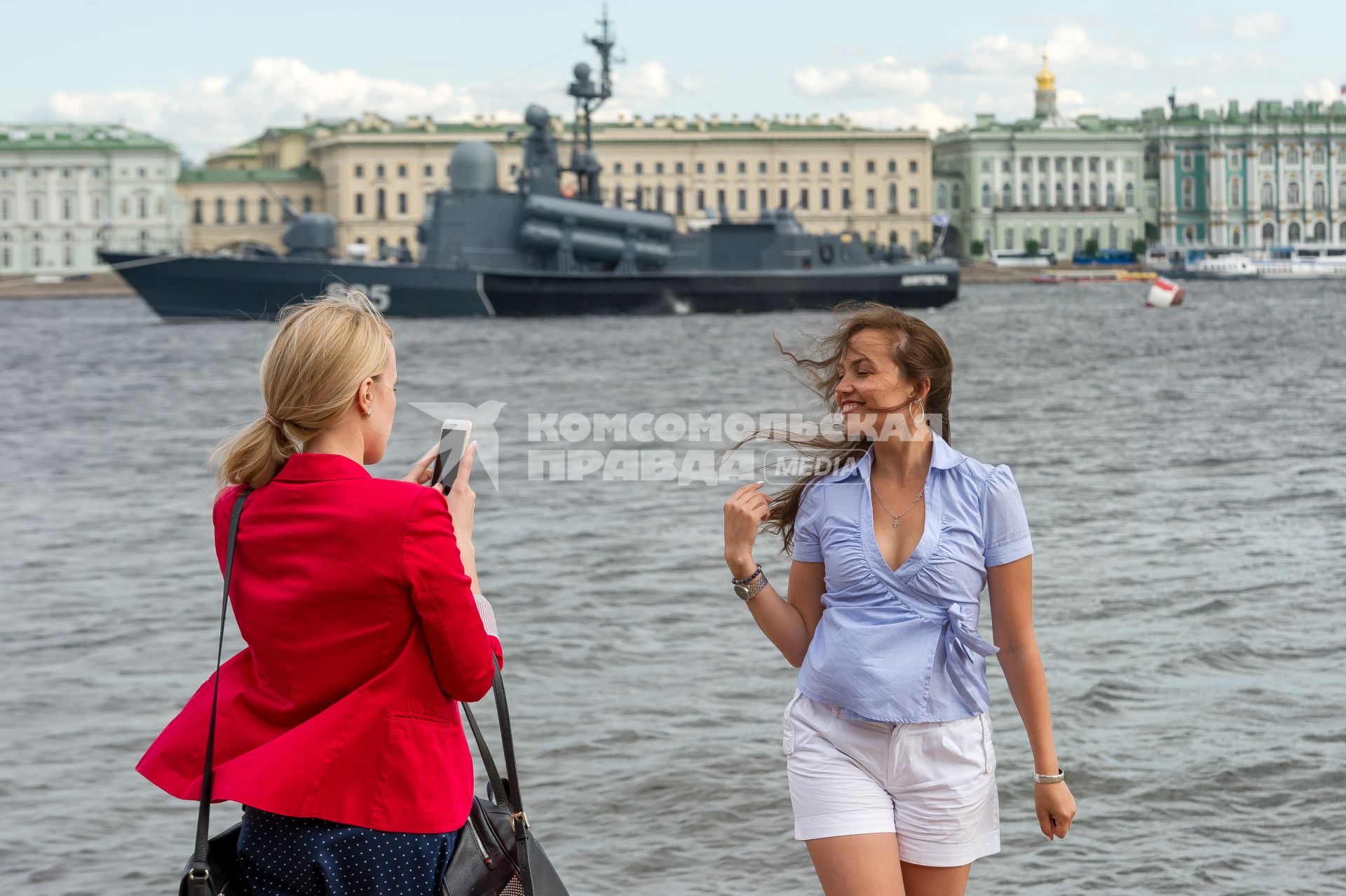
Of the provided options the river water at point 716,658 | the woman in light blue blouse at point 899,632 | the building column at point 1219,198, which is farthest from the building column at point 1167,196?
the woman in light blue blouse at point 899,632

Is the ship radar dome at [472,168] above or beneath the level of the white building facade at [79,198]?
beneath

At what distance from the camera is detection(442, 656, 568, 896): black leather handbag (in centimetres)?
221

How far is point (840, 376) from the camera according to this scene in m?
2.84

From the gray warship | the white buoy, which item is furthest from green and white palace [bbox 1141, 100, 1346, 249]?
the gray warship

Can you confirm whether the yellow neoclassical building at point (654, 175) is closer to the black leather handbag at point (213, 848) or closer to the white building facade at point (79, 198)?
the white building facade at point (79, 198)

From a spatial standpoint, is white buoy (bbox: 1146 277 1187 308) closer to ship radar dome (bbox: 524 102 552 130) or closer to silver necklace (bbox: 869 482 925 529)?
ship radar dome (bbox: 524 102 552 130)

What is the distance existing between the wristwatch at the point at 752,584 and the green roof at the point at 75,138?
113 meters

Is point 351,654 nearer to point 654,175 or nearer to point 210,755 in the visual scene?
point 210,755

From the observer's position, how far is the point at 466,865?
7.29 feet

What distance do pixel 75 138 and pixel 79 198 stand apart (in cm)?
417

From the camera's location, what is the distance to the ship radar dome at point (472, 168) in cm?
4522

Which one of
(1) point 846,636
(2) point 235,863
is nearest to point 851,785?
(1) point 846,636

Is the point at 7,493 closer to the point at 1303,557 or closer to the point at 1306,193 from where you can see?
the point at 1303,557

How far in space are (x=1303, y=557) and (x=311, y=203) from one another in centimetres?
10841
